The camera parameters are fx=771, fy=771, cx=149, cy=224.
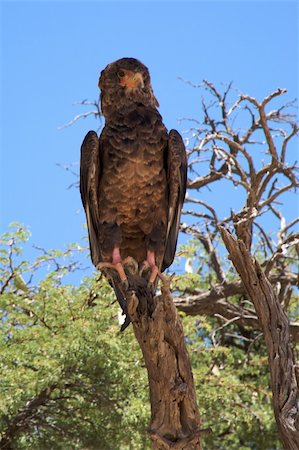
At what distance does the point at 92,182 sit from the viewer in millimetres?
5070

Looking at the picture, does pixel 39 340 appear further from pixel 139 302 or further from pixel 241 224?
pixel 139 302

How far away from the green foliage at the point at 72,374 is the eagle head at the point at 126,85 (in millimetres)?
2650

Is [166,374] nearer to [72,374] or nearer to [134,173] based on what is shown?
[134,173]

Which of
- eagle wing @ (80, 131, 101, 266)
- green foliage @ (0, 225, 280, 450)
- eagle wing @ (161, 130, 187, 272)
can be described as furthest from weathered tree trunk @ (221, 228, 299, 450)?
green foliage @ (0, 225, 280, 450)

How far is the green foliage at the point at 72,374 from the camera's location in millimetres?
7180

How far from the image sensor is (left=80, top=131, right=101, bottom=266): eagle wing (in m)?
5.07

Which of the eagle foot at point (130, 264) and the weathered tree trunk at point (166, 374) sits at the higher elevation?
the eagle foot at point (130, 264)

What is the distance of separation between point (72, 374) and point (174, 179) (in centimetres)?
306

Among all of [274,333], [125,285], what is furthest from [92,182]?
[274,333]

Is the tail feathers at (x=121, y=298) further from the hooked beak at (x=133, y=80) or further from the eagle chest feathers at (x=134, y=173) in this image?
the hooked beak at (x=133, y=80)

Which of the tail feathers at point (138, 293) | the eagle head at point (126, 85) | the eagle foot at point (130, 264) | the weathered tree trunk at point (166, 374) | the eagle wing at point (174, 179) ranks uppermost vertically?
the eagle head at point (126, 85)

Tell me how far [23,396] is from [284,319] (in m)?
3.05

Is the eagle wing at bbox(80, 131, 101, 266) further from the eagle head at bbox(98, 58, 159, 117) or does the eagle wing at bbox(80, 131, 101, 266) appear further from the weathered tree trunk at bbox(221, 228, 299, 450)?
the weathered tree trunk at bbox(221, 228, 299, 450)

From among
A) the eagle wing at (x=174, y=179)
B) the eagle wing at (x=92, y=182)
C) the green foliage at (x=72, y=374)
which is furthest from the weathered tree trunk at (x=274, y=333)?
the green foliage at (x=72, y=374)
